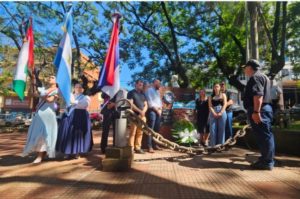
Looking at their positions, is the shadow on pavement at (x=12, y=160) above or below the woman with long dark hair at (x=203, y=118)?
below

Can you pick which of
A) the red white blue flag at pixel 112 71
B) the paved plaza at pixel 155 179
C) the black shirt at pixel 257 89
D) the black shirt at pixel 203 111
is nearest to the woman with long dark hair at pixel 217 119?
the paved plaza at pixel 155 179

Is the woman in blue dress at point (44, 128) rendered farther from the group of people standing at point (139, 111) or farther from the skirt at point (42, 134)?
the group of people standing at point (139, 111)

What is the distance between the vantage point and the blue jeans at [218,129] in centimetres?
725

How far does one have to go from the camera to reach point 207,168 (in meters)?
5.45

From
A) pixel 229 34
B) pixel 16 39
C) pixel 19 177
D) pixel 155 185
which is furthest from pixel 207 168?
pixel 16 39

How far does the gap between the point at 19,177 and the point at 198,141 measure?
510 cm

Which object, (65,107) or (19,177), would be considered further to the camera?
(65,107)

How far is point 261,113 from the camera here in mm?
5285

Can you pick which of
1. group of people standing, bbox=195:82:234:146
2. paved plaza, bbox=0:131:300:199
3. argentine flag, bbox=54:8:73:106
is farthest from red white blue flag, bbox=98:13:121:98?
group of people standing, bbox=195:82:234:146

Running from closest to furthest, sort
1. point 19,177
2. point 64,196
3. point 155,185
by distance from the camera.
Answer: point 64,196 → point 155,185 → point 19,177

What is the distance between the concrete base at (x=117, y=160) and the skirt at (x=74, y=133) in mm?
1463

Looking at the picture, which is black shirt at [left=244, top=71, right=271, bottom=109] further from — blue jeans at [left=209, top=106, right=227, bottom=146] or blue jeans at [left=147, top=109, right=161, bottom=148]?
blue jeans at [left=147, top=109, right=161, bottom=148]

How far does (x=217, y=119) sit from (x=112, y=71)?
9.42ft

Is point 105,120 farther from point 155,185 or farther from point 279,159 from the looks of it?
point 279,159
